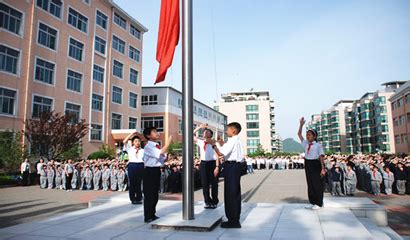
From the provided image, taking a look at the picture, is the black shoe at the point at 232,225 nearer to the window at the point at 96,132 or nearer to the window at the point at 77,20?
the window at the point at 96,132

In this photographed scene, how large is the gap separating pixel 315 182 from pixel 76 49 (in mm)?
26363

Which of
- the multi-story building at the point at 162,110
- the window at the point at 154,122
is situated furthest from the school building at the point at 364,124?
the window at the point at 154,122

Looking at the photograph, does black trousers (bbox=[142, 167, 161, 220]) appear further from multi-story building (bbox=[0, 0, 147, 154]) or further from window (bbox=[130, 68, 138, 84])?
window (bbox=[130, 68, 138, 84])

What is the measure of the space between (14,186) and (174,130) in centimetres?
2578

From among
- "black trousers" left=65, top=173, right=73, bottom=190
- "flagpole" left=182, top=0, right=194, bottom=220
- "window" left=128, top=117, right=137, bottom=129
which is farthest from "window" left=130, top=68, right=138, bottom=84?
"flagpole" left=182, top=0, right=194, bottom=220

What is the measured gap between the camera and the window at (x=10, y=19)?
20.2m

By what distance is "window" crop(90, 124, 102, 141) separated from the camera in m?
28.8

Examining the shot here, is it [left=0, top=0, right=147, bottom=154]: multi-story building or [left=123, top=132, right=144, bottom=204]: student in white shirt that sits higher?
[left=0, top=0, right=147, bottom=154]: multi-story building

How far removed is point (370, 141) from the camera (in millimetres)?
73875

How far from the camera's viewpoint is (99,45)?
30469 millimetres

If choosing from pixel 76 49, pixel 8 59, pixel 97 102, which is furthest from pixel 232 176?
pixel 97 102

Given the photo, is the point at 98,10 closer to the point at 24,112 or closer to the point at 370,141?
the point at 24,112

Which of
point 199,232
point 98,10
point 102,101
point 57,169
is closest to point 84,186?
point 57,169

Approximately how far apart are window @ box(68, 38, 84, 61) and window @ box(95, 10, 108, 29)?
12.4 feet
